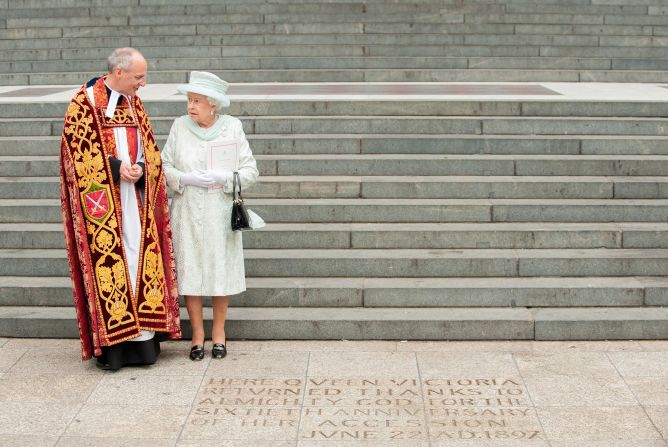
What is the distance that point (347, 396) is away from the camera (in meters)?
6.82

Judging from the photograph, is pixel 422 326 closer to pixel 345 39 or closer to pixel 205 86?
pixel 205 86

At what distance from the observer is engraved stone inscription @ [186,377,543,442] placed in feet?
20.5

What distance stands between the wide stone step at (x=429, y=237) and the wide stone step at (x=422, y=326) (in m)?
0.97

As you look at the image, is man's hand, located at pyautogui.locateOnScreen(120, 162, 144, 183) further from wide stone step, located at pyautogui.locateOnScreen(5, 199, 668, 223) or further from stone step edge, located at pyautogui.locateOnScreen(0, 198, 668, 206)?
stone step edge, located at pyautogui.locateOnScreen(0, 198, 668, 206)

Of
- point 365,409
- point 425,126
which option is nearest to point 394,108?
point 425,126

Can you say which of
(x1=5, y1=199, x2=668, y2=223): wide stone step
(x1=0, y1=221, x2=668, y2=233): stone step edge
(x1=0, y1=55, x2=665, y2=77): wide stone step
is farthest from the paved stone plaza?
(x1=0, y1=55, x2=665, y2=77): wide stone step

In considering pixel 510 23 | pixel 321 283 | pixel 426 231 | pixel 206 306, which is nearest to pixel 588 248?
pixel 426 231

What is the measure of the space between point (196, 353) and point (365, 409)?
1473mm

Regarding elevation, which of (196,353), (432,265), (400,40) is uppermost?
(400,40)

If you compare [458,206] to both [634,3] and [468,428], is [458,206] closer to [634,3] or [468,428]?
[468,428]

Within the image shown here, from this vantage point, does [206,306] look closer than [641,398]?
No

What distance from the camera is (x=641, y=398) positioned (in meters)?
6.77

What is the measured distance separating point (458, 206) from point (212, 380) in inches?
120

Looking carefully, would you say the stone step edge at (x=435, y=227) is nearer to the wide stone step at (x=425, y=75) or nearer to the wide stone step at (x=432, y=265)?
the wide stone step at (x=432, y=265)
